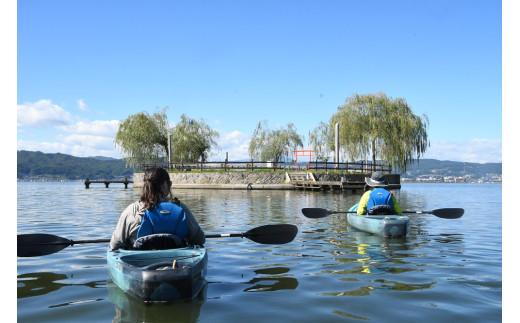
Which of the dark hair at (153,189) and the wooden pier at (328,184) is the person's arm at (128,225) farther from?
the wooden pier at (328,184)

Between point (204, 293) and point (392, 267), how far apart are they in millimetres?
2605

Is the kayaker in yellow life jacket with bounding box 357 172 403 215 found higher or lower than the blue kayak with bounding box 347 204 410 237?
higher

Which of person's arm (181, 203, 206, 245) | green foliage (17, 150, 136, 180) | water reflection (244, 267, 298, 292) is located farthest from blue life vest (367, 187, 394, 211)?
green foliage (17, 150, 136, 180)

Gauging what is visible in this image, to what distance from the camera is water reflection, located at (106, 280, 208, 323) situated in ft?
Result: 12.1

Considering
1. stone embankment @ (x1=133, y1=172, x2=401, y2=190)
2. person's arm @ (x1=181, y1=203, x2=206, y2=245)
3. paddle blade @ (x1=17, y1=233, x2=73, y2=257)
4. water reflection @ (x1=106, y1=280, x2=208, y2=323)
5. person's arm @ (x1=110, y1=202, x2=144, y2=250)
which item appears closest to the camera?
water reflection @ (x1=106, y1=280, x2=208, y2=323)

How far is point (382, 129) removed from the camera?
33.4 m

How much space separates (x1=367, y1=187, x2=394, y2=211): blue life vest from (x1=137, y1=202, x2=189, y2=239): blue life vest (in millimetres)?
5015

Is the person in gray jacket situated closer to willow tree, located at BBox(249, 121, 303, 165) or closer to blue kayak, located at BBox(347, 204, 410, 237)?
blue kayak, located at BBox(347, 204, 410, 237)

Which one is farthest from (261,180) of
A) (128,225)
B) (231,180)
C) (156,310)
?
(156,310)

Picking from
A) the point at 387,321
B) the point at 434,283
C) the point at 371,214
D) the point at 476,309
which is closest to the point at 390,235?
the point at 371,214

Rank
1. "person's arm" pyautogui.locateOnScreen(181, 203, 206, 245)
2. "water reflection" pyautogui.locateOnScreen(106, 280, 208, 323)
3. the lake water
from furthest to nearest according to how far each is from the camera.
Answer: "person's arm" pyautogui.locateOnScreen(181, 203, 206, 245), the lake water, "water reflection" pyautogui.locateOnScreen(106, 280, 208, 323)

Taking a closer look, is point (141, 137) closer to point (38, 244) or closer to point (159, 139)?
point (159, 139)

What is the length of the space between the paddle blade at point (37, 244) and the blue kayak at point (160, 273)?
1.39m
